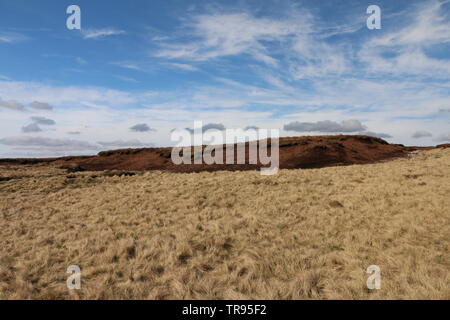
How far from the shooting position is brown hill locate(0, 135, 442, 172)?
32.6 meters

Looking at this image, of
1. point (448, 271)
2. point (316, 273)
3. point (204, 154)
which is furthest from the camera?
point (204, 154)

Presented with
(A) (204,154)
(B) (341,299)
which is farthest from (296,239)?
(A) (204,154)

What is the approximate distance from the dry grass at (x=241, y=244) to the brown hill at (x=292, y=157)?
16.1 metres

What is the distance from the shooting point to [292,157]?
114ft

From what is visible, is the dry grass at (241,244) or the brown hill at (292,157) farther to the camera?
the brown hill at (292,157)

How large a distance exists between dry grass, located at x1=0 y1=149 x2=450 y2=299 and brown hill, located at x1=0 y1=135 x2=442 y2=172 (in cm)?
1613

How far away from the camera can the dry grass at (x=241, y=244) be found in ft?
19.0

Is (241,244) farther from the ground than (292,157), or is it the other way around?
(292,157)

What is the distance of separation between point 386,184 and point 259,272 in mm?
11956

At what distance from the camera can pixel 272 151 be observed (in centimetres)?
3934

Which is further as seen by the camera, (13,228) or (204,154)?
(204,154)

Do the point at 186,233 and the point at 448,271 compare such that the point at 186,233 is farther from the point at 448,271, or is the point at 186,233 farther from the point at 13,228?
the point at 13,228

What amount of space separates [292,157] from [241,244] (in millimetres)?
27768

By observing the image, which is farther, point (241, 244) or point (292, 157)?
point (292, 157)
